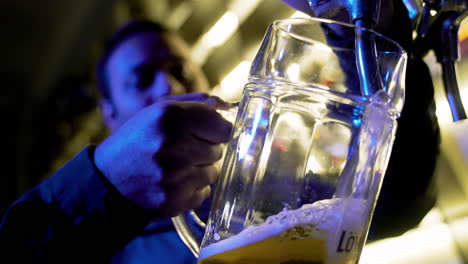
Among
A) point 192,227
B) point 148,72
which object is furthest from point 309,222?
point 148,72

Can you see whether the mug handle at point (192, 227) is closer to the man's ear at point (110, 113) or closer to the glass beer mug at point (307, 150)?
the glass beer mug at point (307, 150)

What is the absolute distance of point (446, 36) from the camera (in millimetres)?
239

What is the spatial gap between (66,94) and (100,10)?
68 centimetres

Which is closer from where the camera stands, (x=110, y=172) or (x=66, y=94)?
(x=110, y=172)

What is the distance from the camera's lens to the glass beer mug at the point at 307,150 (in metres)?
0.20

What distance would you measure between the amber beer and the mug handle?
0.07 metres

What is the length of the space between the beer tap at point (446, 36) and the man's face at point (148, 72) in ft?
1.91

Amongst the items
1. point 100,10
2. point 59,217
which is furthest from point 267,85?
point 100,10

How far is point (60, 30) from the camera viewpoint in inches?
85.8

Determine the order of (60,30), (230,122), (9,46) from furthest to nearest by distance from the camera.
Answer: (9,46) → (60,30) → (230,122)

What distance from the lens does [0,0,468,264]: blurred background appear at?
11.4 inches

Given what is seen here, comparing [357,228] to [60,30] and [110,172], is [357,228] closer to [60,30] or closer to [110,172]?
[110,172]

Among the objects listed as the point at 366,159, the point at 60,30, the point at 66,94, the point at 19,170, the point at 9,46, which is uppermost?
the point at 366,159

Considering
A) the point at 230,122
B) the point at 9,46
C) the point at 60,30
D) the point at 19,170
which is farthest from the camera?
the point at 19,170
